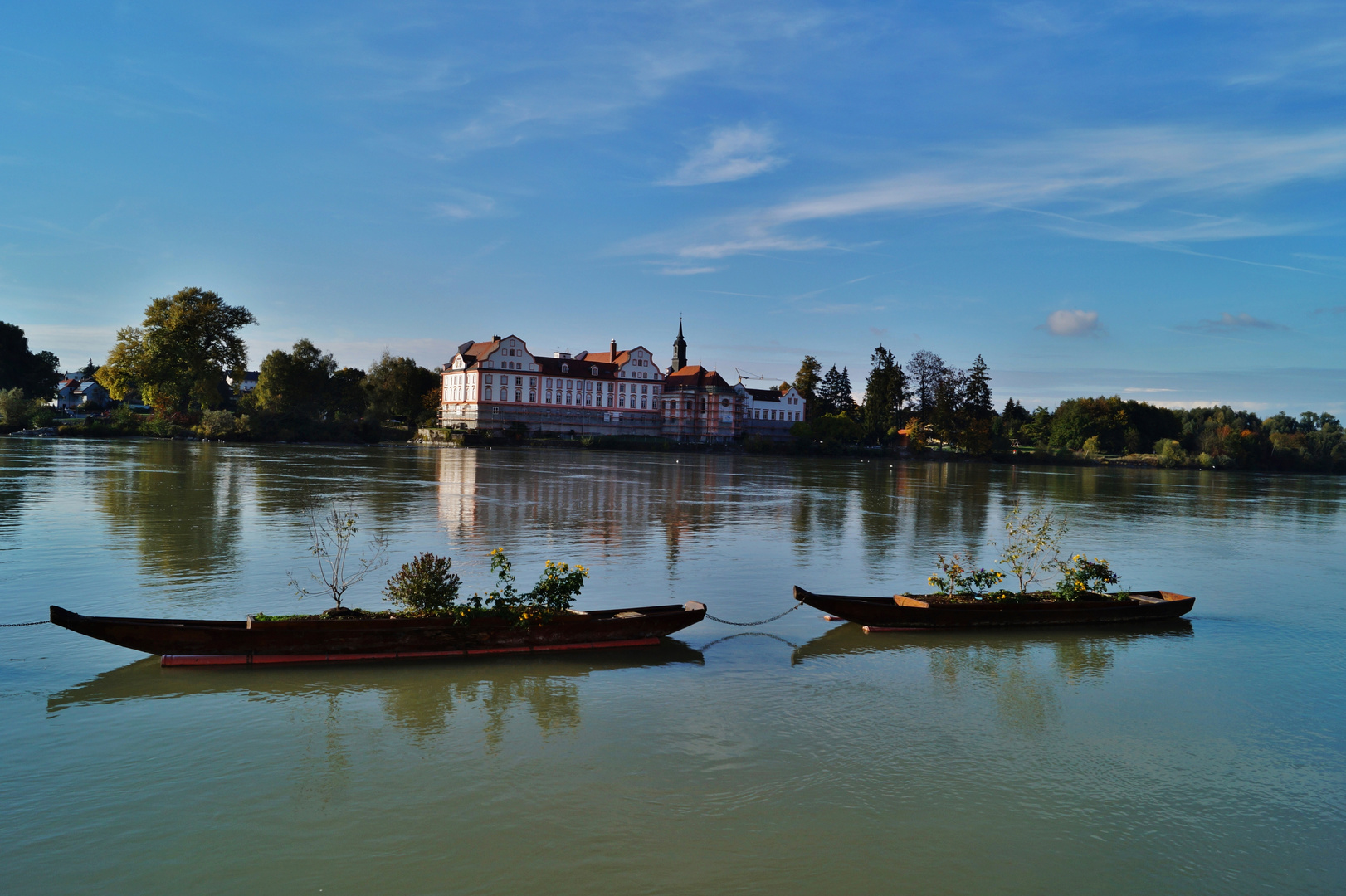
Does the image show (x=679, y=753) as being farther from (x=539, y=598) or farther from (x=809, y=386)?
(x=809, y=386)

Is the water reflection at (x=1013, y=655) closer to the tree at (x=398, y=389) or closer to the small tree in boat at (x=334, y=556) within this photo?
the small tree in boat at (x=334, y=556)

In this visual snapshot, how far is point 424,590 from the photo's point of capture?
12.8 m

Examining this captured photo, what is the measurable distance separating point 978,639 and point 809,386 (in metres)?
136

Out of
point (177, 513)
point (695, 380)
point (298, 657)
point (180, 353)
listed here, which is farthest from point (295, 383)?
point (298, 657)

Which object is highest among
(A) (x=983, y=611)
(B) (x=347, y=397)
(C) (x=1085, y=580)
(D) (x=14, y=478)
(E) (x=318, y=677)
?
(B) (x=347, y=397)

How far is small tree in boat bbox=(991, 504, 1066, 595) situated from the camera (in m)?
18.7

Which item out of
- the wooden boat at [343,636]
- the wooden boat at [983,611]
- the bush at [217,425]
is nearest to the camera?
the wooden boat at [343,636]

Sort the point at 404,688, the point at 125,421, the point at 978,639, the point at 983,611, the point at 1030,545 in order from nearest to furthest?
the point at 404,688 < the point at 978,639 < the point at 983,611 < the point at 1030,545 < the point at 125,421

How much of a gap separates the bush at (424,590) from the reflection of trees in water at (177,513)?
24.5 ft

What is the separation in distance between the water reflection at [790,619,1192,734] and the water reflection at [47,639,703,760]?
4.47 meters

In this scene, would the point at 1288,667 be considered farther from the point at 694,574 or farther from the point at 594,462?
the point at 594,462

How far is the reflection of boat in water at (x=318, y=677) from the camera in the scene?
11.1 m

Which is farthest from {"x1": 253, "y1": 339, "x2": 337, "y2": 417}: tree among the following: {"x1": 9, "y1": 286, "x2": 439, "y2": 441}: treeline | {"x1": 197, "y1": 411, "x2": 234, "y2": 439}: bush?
{"x1": 197, "y1": 411, "x2": 234, "y2": 439}: bush

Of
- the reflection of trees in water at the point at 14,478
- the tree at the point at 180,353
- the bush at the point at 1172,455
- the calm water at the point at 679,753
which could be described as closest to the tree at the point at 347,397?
the tree at the point at 180,353
